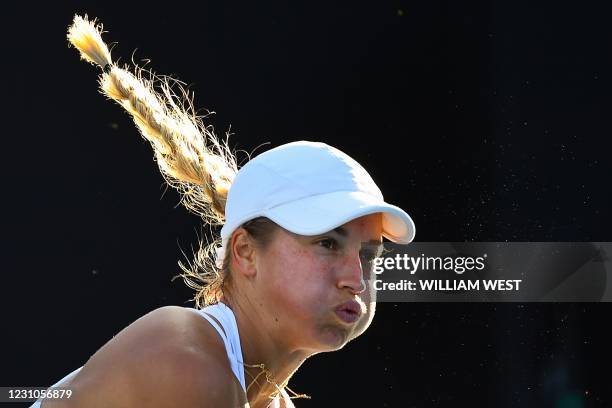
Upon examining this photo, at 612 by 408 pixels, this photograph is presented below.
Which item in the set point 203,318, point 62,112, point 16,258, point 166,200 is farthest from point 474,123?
point 203,318

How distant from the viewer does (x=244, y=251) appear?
1587mm

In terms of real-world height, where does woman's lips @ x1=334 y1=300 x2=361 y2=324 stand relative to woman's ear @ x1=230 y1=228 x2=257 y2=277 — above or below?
below

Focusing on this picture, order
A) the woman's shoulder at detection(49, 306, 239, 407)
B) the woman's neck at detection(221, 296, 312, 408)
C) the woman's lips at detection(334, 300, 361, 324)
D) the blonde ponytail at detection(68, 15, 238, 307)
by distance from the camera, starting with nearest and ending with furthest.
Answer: the woman's shoulder at detection(49, 306, 239, 407) → the woman's lips at detection(334, 300, 361, 324) → the woman's neck at detection(221, 296, 312, 408) → the blonde ponytail at detection(68, 15, 238, 307)

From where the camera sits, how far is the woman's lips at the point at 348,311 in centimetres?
150

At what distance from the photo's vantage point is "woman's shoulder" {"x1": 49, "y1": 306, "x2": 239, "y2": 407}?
138 centimetres

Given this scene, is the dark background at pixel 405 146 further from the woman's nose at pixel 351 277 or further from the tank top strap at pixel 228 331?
the woman's nose at pixel 351 277

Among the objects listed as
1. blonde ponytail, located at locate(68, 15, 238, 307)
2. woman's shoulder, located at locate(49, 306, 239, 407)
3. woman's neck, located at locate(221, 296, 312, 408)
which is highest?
blonde ponytail, located at locate(68, 15, 238, 307)

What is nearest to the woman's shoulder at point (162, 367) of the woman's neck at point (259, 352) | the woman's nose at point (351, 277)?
the woman's neck at point (259, 352)

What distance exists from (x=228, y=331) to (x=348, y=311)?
206 mm

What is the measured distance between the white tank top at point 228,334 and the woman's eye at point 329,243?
21cm

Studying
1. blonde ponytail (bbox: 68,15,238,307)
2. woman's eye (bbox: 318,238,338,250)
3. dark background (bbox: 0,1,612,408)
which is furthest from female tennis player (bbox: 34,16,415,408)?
dark background (bbox: 0,1,612,408)

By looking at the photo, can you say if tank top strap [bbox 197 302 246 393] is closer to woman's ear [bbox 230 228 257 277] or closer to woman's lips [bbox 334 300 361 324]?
woman's ear [bbox 230 228 257 277]

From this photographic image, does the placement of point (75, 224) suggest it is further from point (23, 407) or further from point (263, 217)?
point (263, 217)

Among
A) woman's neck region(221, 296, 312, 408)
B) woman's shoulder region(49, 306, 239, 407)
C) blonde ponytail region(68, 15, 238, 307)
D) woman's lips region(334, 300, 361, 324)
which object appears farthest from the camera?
blonde ponytail region(68, 15, 238, 307)
